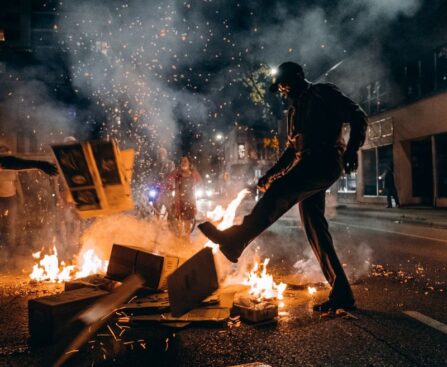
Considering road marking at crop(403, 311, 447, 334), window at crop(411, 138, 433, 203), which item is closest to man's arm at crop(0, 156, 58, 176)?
road marking at crop(403, 311, 447, 334)

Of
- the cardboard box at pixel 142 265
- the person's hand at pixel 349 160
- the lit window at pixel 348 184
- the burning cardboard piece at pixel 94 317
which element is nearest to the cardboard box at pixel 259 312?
the cardboard box at pixel 142 265

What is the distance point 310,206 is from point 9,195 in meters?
6.90

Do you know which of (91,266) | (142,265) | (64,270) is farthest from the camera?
(64,270)

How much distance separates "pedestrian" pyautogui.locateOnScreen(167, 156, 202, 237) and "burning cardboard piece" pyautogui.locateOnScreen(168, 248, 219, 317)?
6.28 m

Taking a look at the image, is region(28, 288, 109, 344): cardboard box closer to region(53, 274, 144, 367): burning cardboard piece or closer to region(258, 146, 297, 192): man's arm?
region(53, 274, 144, 367): burning cardboard piece

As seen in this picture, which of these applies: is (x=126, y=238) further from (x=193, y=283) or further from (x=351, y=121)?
(x=351, y=121)

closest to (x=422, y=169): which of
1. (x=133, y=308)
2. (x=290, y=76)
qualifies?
(x=290, y=76)

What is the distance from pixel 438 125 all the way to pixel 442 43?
3364 millimetres

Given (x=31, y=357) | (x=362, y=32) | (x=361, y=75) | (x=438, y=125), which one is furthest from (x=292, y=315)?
(x=361, y=75)

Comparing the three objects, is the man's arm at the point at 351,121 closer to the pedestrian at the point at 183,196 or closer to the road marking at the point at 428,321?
the road marking at the point at 428,321

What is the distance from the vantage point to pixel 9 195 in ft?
26.3

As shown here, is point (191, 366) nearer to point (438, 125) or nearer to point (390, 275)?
point (390, 275)

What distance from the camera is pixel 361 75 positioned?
21.9 meters

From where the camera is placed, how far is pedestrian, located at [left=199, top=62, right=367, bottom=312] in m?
3.12
